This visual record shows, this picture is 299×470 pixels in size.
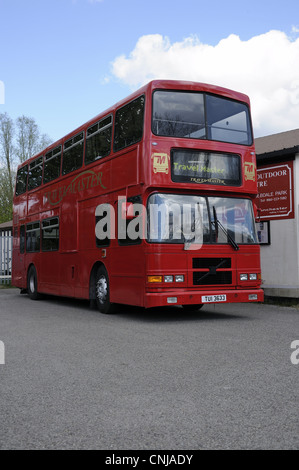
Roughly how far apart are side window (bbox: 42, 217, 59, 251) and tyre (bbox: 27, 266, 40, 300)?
1.34 meters

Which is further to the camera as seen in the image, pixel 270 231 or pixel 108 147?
pixel 270 231

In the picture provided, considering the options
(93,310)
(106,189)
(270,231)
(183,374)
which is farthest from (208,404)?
(270,231)

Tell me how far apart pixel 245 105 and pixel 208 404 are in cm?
833

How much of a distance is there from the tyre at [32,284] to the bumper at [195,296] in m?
7.69

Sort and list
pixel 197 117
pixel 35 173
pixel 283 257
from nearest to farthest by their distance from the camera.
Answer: pixel 197 117 < pixel 283 257 < pixel 35 173

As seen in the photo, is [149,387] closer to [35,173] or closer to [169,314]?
[169,314]

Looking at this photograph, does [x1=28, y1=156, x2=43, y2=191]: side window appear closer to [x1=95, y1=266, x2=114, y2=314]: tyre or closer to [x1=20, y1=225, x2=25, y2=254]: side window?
[x1=20, y1=225, x2=25, y2=254]: side window

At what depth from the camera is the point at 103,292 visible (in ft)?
40.1

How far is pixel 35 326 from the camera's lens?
10.2 metres

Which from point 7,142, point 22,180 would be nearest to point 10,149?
point 7,142

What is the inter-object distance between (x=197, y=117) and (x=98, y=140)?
2.66 meters
